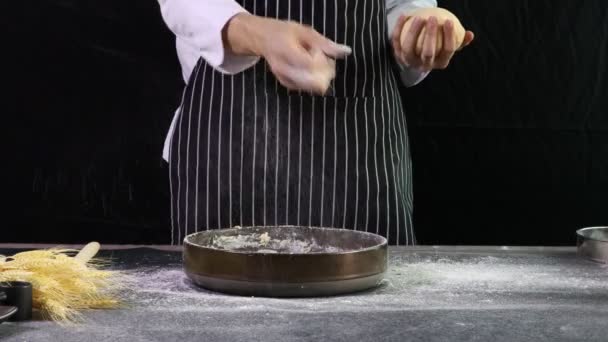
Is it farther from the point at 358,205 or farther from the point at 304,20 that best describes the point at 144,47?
the point at 358,205

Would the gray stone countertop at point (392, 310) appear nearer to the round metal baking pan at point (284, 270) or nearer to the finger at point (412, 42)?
the round metal baking pan at point (284, 270)

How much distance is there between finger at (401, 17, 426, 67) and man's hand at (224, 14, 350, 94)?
32 cm

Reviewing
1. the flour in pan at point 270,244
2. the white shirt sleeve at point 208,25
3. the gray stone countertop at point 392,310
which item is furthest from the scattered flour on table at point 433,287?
the white shirt sleeve at point 208,25

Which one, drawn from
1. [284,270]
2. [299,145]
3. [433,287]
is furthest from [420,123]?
[284,270]

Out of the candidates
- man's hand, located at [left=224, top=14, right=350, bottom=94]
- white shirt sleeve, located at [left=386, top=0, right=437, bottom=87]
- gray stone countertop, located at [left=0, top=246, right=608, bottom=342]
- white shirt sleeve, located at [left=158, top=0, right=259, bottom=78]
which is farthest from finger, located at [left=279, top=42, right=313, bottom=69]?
white shirt sleeve, located at [left=386, top=0, right=437, bottom=87]

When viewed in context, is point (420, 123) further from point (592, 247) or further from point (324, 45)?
point (324, 45)

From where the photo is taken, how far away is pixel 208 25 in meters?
1.89

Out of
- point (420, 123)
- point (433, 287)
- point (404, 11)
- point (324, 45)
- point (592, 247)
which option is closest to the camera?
point (433, 287)

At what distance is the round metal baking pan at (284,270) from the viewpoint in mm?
1279

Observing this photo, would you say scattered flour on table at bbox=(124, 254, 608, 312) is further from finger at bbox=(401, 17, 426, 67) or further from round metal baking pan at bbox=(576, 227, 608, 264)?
finger at bbox=(401, 17, 426, 67)

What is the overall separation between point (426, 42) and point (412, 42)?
0.14ft

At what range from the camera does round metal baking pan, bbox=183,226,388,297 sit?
4.20 feet

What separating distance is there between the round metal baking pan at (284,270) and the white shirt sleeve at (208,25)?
2.13ft

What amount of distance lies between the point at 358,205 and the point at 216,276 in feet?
2.70
